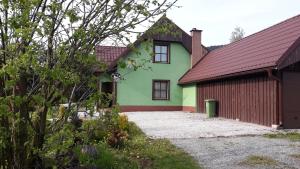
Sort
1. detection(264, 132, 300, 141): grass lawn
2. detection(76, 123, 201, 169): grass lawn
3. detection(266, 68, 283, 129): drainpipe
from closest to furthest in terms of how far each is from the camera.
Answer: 1. detection(76, 123, 201, 169): grass lawn
2. detection(264, 132, 300, 141): grass lawn
3. detection(266, 68, 283, 129): drainpipe

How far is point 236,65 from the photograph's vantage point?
697 inches

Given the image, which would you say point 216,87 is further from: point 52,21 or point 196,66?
point 52,21

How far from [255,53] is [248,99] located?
7.55 ft

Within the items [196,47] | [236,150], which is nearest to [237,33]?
[196,47]

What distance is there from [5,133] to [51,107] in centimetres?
63

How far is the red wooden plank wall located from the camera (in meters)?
14.2

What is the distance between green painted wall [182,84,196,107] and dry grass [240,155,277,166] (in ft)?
52.0

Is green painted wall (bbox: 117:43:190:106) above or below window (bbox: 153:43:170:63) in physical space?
below

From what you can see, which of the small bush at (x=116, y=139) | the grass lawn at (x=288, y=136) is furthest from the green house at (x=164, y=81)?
the small bush at (x=116, y=139)

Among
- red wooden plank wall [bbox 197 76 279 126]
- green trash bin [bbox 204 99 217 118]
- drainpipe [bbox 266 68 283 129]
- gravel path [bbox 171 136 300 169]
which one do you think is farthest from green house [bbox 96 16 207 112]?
gravel path [bbox 171 136 300 169]

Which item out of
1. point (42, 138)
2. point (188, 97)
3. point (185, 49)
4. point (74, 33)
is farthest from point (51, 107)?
point (185, 49)

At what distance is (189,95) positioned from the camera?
24953 millimetres

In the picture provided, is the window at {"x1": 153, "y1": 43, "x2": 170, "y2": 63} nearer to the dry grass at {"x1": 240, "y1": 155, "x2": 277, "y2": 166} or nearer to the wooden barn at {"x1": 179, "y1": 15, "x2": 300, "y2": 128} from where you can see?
the wooden barn at {"x1": 179, "y1": 15, "x2": 300, "y2": 128}

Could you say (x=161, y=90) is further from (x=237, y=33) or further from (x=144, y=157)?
(x=237, y=33)
